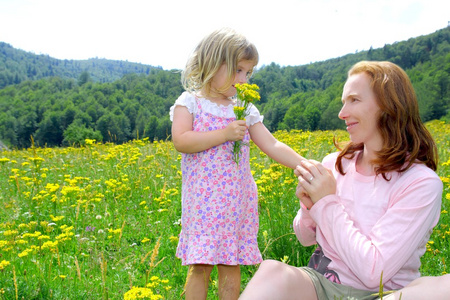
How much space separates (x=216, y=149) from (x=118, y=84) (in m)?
90.3

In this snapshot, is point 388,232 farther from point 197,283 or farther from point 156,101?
point 156,101

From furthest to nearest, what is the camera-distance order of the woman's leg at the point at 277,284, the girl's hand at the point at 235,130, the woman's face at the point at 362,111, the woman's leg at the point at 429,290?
the girl's hand at the point at 235,130 < the woman's face at the point at 362,111 < the woman's leg at the point at 277,284 < the woman's leg at the point at 429,290

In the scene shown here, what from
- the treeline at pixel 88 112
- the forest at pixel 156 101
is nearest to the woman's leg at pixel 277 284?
the forest at pixel 156 101

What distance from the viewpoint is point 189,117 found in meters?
2.17

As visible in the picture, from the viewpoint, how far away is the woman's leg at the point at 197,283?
206cm

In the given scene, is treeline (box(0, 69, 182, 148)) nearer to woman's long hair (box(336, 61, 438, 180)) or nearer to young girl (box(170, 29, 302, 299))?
young girl (box(170, 29, 302, 299))

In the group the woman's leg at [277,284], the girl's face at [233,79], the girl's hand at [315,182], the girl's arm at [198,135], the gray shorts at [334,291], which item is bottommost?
the gray shorts at [334,291]

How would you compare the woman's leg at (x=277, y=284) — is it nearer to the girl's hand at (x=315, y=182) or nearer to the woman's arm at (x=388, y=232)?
the woman's arm at (x=388, y=232)

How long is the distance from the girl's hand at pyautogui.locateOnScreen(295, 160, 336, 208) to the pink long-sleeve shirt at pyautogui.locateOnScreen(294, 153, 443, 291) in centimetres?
3

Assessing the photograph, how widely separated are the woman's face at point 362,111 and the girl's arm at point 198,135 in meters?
0.53

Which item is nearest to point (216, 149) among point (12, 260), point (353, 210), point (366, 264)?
point (353, 210)

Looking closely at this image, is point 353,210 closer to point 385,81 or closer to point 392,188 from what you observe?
point 392,188

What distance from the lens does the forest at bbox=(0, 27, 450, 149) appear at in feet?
185

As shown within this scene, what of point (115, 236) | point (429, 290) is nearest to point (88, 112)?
point (115, 236)
